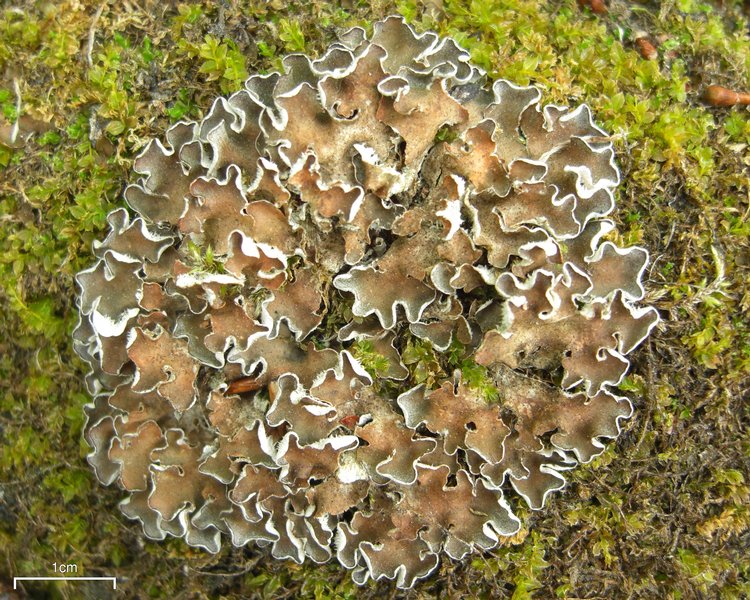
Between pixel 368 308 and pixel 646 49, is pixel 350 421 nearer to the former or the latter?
pixel 368 308

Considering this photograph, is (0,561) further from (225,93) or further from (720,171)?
(720,171)

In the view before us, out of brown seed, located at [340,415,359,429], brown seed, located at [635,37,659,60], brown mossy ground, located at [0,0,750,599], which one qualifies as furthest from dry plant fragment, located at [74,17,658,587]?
brown seed, located at [635,37,659,60]

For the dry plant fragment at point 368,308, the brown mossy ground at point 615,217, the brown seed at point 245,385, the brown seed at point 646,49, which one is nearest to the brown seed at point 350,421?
the dry plant fragment at point 368,308

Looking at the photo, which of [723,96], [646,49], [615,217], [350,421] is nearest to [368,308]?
[350,421]

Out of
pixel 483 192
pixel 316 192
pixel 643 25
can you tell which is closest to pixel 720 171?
→ pixel 643 25

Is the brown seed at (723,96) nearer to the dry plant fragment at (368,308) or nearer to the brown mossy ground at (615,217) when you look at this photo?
the brown mossy ground at (615,217)

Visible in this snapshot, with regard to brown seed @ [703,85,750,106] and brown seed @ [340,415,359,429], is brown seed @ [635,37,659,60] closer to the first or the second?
brown seed @ [703,85,750,106]

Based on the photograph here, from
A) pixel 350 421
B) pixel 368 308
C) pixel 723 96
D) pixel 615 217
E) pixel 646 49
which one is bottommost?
pixel 350 421
